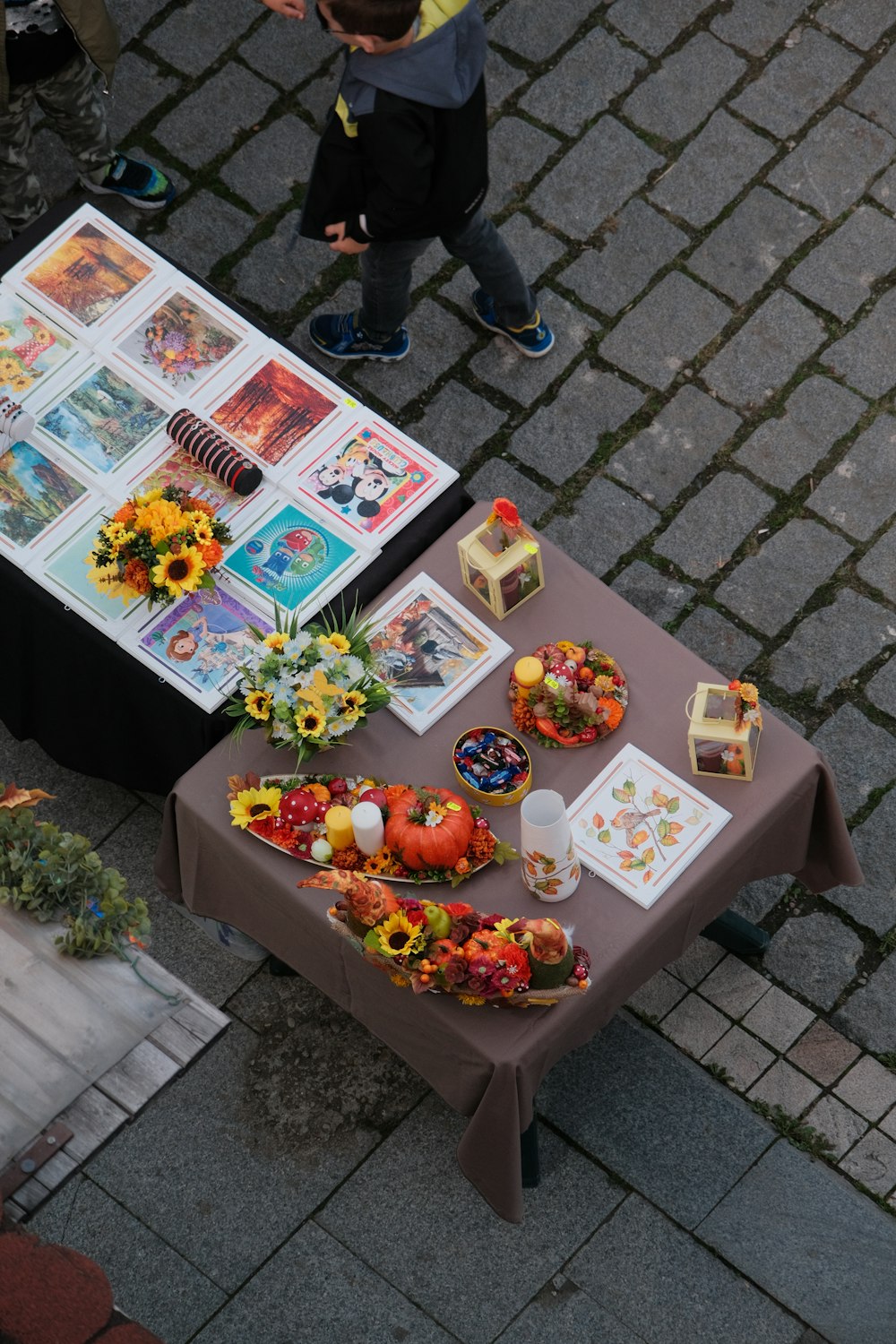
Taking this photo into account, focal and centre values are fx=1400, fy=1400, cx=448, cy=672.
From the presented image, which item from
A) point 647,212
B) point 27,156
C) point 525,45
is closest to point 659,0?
point 525,45

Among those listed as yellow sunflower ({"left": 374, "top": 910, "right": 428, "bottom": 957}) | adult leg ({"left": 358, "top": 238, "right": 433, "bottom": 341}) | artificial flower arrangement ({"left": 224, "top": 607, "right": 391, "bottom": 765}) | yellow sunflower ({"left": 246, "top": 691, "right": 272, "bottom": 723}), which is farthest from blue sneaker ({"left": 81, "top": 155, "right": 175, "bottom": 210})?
yellow sunflower ({"left": 374, "top": 910, "right": 428, "bottom": 957})

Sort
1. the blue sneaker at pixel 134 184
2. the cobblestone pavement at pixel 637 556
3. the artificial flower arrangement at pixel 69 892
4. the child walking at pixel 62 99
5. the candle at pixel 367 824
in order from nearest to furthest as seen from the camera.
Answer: the artificial flower arrangement at pixel 69 892, the candle at pixel 367 824, the cobblestone pavement at pixel 637 556, the child walking at pixel 62 99, the blue sneaker at pixel 134 184

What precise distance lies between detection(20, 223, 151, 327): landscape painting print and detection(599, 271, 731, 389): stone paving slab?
5.76ft

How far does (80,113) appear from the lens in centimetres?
495

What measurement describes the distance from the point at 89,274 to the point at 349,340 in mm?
1120

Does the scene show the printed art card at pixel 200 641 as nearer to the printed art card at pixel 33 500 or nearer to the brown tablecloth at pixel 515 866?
the brown tablecloth at pixel 515 866

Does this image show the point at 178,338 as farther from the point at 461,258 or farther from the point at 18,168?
the point at 18,168

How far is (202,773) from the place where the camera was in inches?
143

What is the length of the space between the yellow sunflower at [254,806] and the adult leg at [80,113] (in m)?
2.74

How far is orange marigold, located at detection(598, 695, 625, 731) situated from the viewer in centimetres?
353

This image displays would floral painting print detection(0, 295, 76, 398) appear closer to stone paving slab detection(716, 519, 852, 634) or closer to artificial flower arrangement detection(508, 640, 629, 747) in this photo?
artificial flower arrangement detection(508, 640, 629, 747)

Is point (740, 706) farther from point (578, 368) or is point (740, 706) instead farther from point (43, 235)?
point (43, 235)

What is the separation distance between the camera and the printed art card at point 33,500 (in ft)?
12.7

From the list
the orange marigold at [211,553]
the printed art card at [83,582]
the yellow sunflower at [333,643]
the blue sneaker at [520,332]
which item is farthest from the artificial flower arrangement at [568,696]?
the blue sneaker at [520,332]
